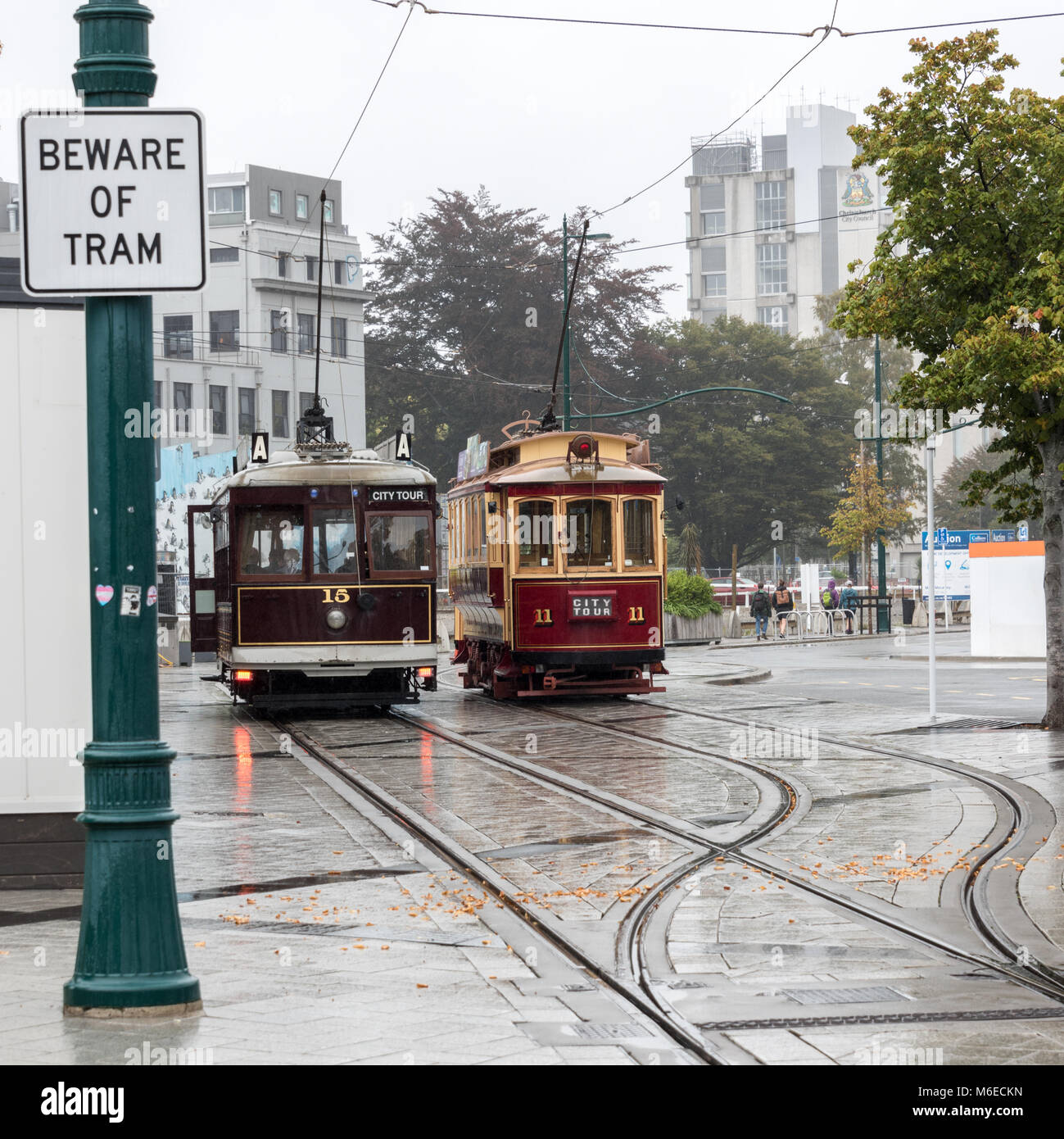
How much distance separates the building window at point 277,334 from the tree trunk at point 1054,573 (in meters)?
57.3

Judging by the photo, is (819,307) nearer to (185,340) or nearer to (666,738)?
(185,340)

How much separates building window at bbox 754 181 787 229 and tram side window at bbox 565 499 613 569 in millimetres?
121529

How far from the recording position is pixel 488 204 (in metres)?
67.1

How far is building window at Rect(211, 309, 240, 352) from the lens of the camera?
72625 mm

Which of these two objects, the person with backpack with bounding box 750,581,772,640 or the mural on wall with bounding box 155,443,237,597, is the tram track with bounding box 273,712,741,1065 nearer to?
the mural on wall with bounding box 155,443,237,597

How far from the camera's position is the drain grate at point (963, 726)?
18688mm

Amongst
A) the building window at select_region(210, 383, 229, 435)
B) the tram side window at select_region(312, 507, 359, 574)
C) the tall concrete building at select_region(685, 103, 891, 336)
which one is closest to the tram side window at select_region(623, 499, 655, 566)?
the tram side window at select_region(312, 507, 359, 574)

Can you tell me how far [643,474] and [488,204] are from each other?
150ft

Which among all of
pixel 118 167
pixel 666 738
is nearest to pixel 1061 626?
pixel 666 738

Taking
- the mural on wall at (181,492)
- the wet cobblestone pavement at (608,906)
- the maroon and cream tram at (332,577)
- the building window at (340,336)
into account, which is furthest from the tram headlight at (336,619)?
the building window at (340,336)

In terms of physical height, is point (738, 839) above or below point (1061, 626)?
below

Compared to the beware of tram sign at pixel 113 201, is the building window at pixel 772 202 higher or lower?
higher

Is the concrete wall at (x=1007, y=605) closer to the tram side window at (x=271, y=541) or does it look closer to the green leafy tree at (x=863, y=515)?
the tram side window at (x=271, y=541)
